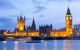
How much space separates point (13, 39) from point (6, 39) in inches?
172

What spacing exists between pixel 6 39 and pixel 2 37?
2.99 meters

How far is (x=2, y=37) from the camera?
198 meters

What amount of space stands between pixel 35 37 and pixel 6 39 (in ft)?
59.3

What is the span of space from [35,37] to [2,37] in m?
20.6

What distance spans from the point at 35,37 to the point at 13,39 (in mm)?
13751

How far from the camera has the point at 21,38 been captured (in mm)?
194375

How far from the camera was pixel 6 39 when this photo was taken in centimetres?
19712

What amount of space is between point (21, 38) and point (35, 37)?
9.42m

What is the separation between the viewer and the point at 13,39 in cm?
19700

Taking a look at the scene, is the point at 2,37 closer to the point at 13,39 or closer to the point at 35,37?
the point at 13,39

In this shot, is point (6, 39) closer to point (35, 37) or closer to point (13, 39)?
point (13, 39)

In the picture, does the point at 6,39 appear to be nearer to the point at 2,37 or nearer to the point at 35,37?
the point at 2,37

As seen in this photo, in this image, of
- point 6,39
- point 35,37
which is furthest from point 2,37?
point 35,37

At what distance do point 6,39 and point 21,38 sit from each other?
9891mm
